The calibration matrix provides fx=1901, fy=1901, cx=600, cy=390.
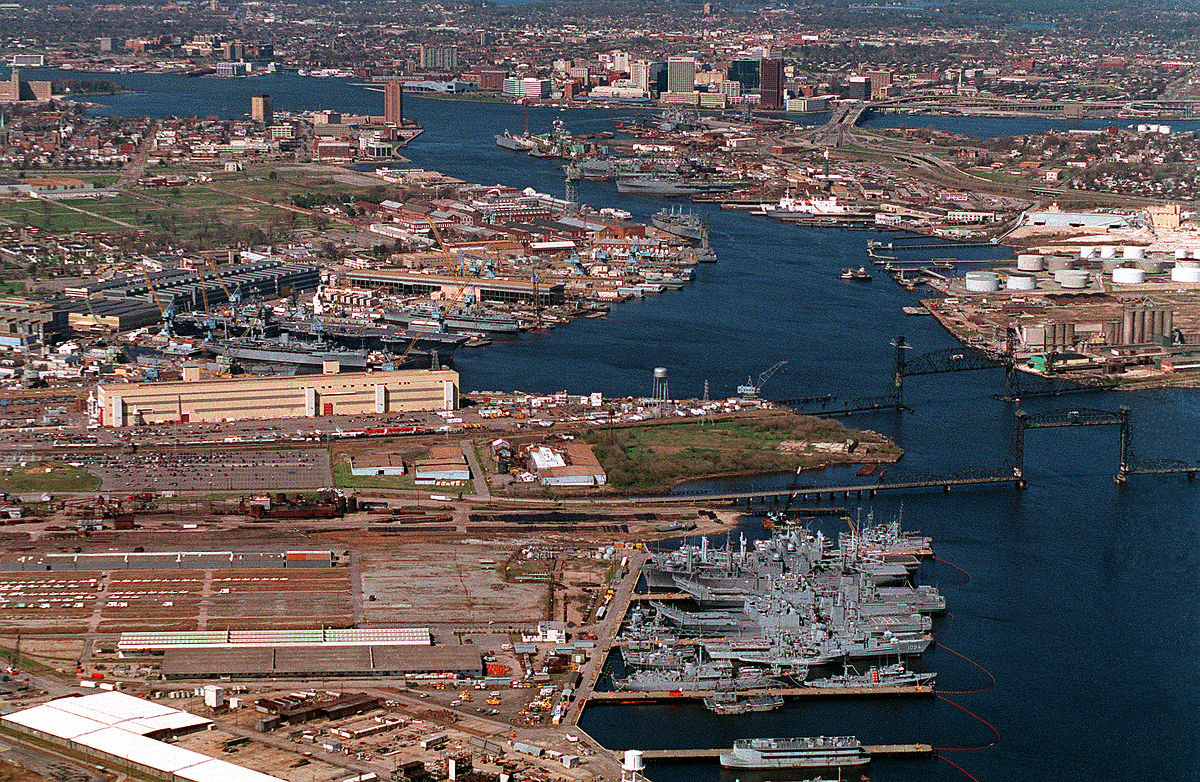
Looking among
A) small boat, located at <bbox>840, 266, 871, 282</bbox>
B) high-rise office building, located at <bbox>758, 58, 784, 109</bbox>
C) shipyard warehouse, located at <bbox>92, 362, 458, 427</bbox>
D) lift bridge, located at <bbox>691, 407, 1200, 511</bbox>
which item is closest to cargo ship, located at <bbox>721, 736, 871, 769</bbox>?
lift bridge, located at <bbox>691, 407, 1200, 511</bbox>

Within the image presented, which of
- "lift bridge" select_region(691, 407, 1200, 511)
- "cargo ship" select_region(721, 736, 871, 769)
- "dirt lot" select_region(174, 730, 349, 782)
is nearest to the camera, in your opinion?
"dirt lot" select_region(174, 730, 349, 782)

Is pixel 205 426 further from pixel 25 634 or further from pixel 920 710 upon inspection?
pixel 920 710

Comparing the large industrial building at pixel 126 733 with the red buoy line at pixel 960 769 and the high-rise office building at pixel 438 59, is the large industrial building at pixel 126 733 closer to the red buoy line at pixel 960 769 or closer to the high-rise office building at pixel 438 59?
the red buoy line at pixel 960 769

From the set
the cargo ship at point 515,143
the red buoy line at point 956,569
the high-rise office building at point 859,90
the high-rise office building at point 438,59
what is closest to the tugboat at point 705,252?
the cargo ship at point 515,143

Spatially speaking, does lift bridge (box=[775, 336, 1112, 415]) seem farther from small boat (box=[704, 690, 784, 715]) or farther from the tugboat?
small boat (box=[704, 690, 784, 715])

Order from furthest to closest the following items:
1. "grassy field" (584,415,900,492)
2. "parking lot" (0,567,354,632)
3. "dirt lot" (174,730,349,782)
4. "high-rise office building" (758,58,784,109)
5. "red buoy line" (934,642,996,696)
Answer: "high-rise office building" (758,58,784,109), "grassy field" (584,415,900,492), "parking lot" (0,567,354,632), "red buoy line" (934,642,996,696), "dirt lot" (174,730,349,782)

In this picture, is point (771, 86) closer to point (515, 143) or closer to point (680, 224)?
point (515, 143)

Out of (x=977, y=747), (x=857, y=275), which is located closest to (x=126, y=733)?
(x=977, y=747)
